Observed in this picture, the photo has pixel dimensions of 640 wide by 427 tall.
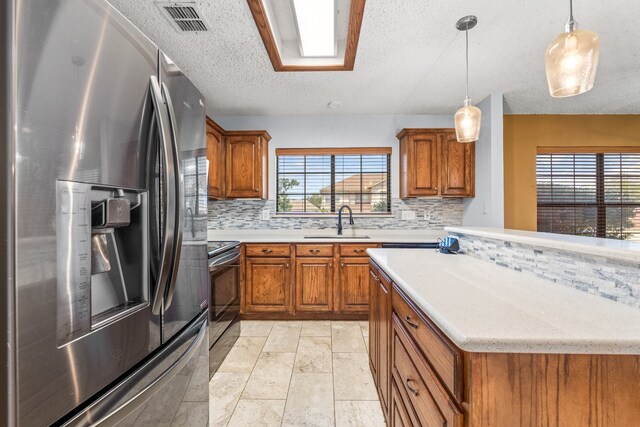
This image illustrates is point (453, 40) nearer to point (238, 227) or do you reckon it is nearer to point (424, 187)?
point (424, 187)

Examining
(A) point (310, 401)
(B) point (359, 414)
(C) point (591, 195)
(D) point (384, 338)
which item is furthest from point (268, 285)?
(C) point (591, 195)

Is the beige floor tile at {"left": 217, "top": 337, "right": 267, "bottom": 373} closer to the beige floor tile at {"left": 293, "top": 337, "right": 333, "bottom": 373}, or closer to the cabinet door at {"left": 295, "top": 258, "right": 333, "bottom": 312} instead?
the beige floor tile at {"left": 293, "top": 337, "right": 333, "bottom": 373}

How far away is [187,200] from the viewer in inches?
41.4

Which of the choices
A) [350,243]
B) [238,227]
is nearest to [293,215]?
[238,227]

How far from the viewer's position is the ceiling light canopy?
1.88m

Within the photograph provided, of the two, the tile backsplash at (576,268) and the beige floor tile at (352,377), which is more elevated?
the tile backsplash at (576,268)

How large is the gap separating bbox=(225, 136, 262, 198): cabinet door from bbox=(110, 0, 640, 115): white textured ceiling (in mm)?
446

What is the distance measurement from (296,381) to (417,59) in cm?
273

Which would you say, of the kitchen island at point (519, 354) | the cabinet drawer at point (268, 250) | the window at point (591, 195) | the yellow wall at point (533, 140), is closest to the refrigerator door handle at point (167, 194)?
the kitchen island at point (519, 354)

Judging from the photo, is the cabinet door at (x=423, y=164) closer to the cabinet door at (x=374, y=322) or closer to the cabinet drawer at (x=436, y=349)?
the cabinet door at (x=374, y=322)

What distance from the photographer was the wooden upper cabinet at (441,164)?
11.1 ft

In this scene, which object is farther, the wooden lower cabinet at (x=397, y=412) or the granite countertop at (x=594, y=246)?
the wooden lower cabinet at (x=397, y=412)

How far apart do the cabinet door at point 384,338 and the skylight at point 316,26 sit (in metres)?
1.84

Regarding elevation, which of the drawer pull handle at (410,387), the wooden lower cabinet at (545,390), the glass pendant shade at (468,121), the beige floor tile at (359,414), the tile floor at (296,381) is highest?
the glass pendant shade at (468,121)
